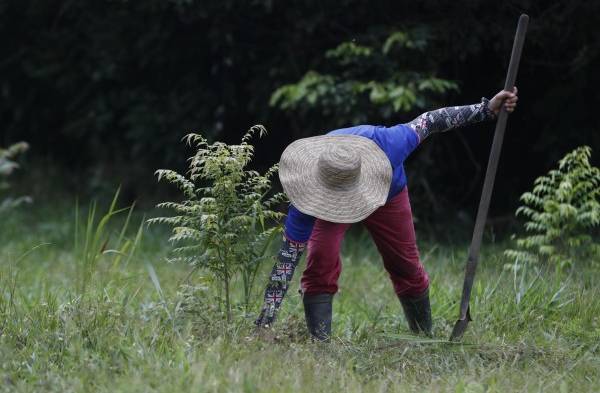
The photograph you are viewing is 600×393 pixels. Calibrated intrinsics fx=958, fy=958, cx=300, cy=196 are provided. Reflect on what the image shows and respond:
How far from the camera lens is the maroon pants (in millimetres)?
4629

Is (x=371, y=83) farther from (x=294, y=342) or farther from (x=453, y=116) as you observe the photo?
(x=294, y=342)

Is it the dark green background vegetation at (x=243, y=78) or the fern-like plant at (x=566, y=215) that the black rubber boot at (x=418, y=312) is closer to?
the fern-like plant at (x=566, y=215)

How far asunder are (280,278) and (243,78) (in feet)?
20.5

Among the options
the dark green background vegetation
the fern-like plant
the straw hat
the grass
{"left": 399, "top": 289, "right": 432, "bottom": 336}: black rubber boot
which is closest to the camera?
the grass

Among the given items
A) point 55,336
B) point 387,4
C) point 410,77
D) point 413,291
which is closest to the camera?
point 55,336

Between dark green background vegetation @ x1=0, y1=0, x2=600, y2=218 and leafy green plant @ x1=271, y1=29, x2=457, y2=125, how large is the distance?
0.11m

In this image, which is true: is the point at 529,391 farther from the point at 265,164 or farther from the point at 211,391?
the point at 265,164

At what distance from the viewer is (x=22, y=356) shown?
416 centimetres

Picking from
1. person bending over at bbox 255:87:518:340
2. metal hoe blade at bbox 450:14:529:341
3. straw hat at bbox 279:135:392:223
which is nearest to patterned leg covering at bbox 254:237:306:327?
person bending over at bbox 255:87:518:340

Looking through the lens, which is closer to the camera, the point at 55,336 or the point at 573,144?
the point at 55,336

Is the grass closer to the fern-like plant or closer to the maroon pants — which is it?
the fern-like plant

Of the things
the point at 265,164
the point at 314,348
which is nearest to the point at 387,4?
the point at 265,164

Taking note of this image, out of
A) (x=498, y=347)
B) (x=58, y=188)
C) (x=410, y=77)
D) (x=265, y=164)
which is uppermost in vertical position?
(x=410, y=77)

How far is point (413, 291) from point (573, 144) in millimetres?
4551
